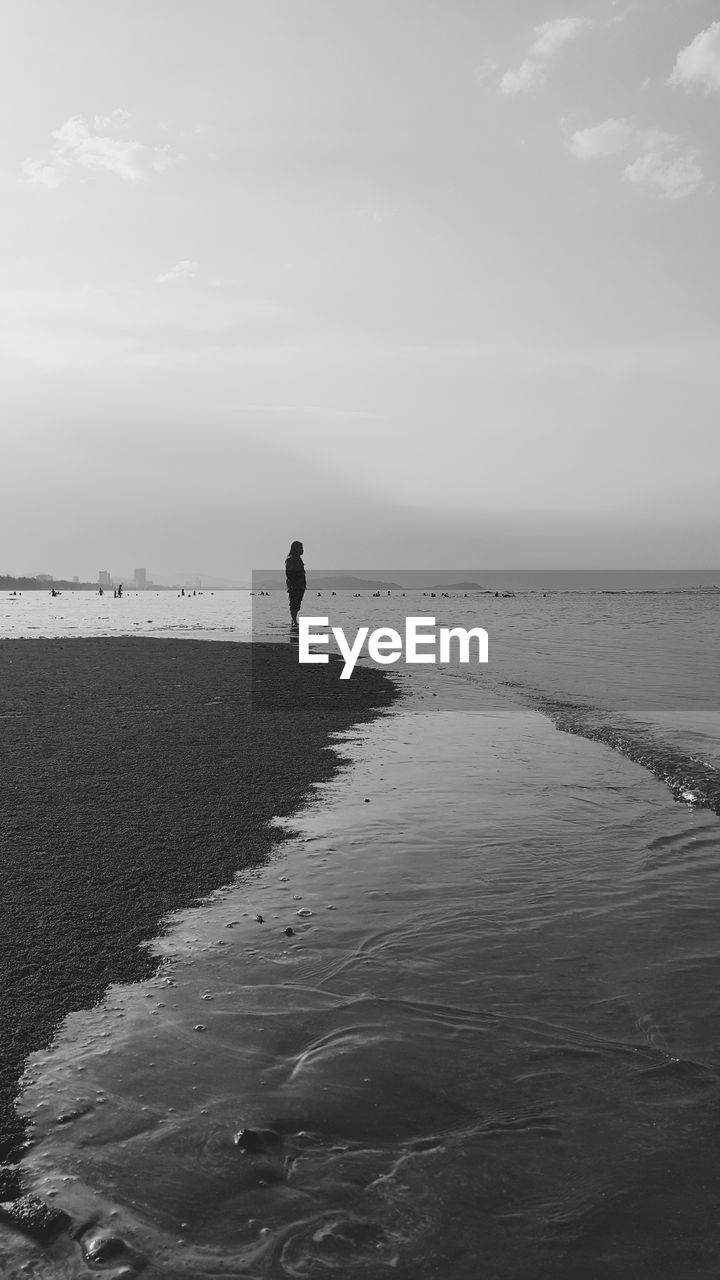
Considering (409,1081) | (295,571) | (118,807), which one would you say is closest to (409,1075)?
(409,1081)

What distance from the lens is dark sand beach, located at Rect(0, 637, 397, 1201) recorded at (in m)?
4.80

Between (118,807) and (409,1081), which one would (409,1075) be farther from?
(118,807)

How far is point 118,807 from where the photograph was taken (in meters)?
8.16

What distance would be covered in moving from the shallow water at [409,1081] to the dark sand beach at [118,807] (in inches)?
12.2

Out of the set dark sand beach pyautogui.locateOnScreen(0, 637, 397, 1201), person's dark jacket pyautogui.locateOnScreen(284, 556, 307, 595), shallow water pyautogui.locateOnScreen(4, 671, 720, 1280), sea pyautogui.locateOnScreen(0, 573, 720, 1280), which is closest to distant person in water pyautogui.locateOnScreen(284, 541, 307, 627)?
person's dark jacket pyautogui.locateOnScreen(284, 556, 307, 595)

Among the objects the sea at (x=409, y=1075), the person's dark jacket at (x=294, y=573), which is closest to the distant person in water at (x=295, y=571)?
the person's dark jacket at (x=294, y=573)

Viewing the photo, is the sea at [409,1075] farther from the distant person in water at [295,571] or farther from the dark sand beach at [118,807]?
the distant person in water at [295,571]

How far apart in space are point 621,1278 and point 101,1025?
277cm

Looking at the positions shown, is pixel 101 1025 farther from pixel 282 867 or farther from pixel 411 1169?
pixel 282 867

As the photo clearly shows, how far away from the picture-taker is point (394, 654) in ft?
111

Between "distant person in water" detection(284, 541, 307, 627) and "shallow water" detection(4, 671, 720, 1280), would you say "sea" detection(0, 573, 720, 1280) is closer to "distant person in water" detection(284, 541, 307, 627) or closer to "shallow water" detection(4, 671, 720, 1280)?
"shallow water" detection(4, 671, 720, 1280)

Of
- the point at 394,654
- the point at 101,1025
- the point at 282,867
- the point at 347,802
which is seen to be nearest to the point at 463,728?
the point at 347,802

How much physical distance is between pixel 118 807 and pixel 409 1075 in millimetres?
5098

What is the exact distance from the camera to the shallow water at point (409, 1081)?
2848 millimetres
